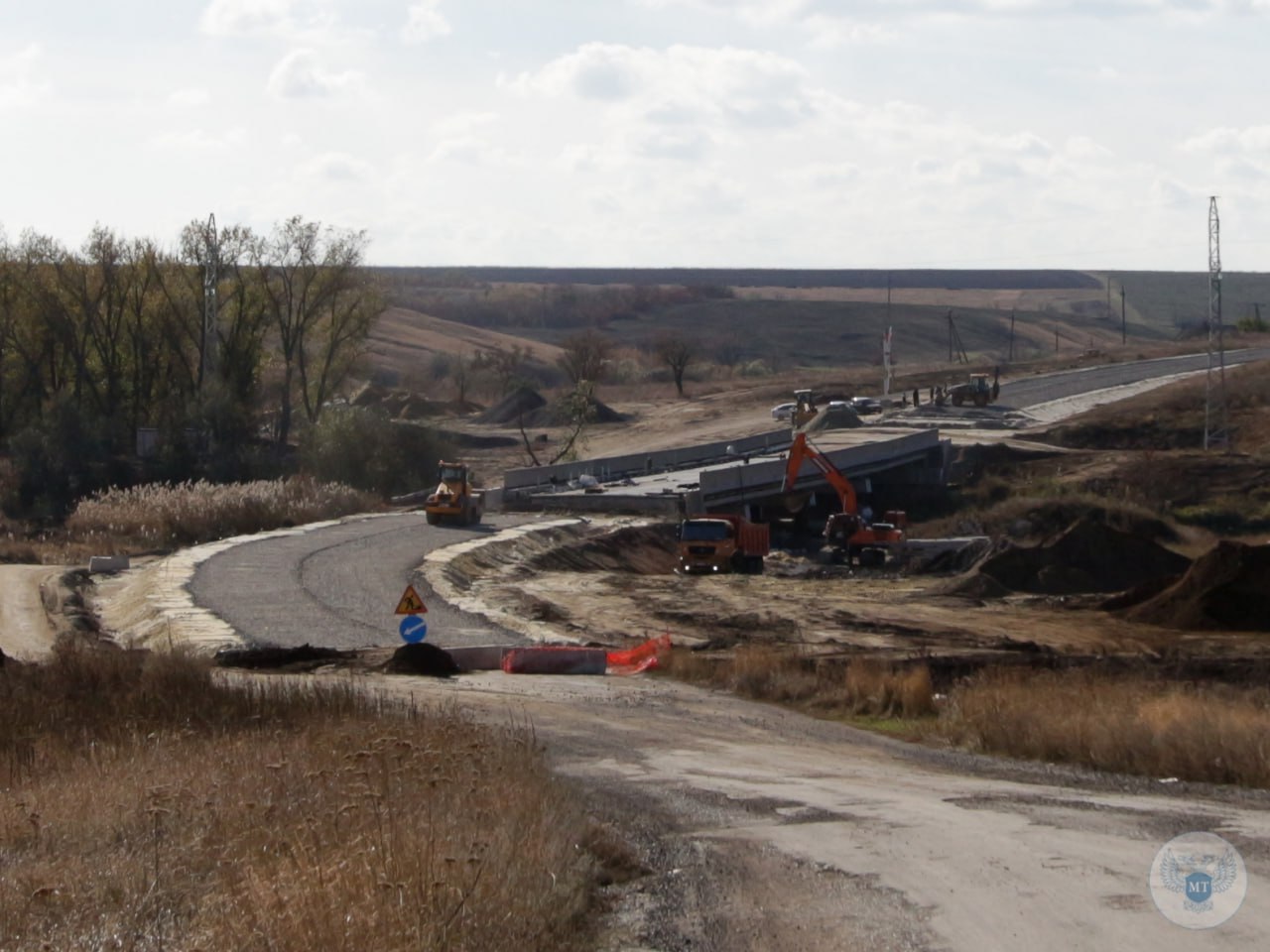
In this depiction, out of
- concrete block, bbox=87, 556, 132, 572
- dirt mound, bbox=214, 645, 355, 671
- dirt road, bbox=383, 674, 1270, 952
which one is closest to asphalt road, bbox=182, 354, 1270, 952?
dirt road, bbox=383, 674, 1270, 952

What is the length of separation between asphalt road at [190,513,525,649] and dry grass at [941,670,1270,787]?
416 inches

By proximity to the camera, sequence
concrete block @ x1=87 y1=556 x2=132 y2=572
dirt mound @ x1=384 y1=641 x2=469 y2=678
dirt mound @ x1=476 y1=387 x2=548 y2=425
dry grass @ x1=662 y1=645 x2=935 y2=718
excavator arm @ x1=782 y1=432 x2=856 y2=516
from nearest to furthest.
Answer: dry grass @ x1=662 y1=645 x2=935 y2=718
dirt mound @ x1=384 y1=641 x2=469 y2=678
concrete block @ x1=87 y1=556 x2=132 y2=572
excavator arm @ x1=782 y1=432 x2=856 y2=516
dirt mound @ x1=476 y1=387 x2=548 y2=425

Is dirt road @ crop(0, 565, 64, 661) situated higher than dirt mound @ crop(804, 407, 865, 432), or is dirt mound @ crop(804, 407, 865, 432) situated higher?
dirt mound @ crop(804, 407, 865, 432)

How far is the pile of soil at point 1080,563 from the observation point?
147ft

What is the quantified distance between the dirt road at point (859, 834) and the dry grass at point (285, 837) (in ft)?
2.66

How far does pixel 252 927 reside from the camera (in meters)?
7.10

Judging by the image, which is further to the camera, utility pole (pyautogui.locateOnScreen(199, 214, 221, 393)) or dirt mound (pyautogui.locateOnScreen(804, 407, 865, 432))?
dirt mound (pyautogui.locateOnScreen(804, 407, 865, 432))

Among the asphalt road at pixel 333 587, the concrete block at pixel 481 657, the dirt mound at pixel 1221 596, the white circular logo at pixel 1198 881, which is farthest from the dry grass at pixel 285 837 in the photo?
the dirt mound at pixel 1221 596

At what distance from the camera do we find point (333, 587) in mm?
33938

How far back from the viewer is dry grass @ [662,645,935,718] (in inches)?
808

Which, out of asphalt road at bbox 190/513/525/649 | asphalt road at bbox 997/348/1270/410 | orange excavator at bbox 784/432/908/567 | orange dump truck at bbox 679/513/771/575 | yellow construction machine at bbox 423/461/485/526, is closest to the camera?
asphalt road at bbox 190/513/525/649

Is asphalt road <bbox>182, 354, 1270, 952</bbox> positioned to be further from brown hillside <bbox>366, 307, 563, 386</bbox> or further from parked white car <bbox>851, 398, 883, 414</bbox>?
brown hillside <bbox>366, 307, 563, 386</bbox>

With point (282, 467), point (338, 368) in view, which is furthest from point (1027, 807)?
point (338, 368)

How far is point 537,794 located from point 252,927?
11.4ft
